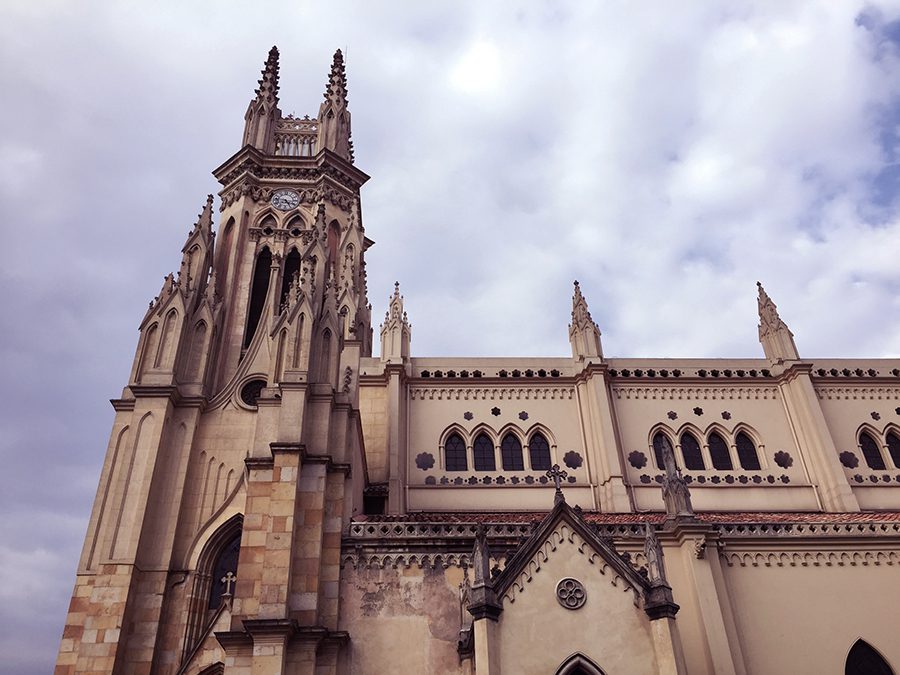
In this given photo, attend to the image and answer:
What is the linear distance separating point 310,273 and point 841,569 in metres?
15.6

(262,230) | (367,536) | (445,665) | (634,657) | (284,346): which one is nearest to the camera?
(634,657)

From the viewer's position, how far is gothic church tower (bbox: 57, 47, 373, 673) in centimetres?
1526

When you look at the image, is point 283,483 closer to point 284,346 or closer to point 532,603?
point 284,346

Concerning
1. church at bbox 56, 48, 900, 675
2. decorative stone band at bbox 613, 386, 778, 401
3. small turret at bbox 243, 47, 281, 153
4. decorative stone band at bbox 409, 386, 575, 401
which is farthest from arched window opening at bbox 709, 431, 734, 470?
small turret at bbox 243, 47, 281, 153

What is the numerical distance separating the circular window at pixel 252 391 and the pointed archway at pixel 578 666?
11.2 metres

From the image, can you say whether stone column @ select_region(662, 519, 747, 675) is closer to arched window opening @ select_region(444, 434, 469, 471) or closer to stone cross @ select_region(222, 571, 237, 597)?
arched window opening @ select_region(444, 434, 469, 471)

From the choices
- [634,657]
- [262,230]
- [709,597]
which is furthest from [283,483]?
[262,230]

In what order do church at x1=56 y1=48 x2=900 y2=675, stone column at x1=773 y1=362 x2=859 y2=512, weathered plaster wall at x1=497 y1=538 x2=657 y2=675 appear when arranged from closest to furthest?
weathered plaster wall at x1=497 y1=538 x2=657 y2=675 → church at x1=56 y1=48 x2=900 y2=675 → stone column at x1=773 y1=362 x2=859 y2=512

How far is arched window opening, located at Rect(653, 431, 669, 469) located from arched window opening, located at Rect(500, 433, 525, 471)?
4344 millimetres

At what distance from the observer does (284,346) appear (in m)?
19.3

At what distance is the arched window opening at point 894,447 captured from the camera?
2462 cm

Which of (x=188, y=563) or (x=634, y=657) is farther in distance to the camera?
(x=188, y=563)

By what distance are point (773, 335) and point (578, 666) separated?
16.8 meters

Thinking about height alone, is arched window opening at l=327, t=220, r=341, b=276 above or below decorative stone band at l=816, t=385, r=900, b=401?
above
